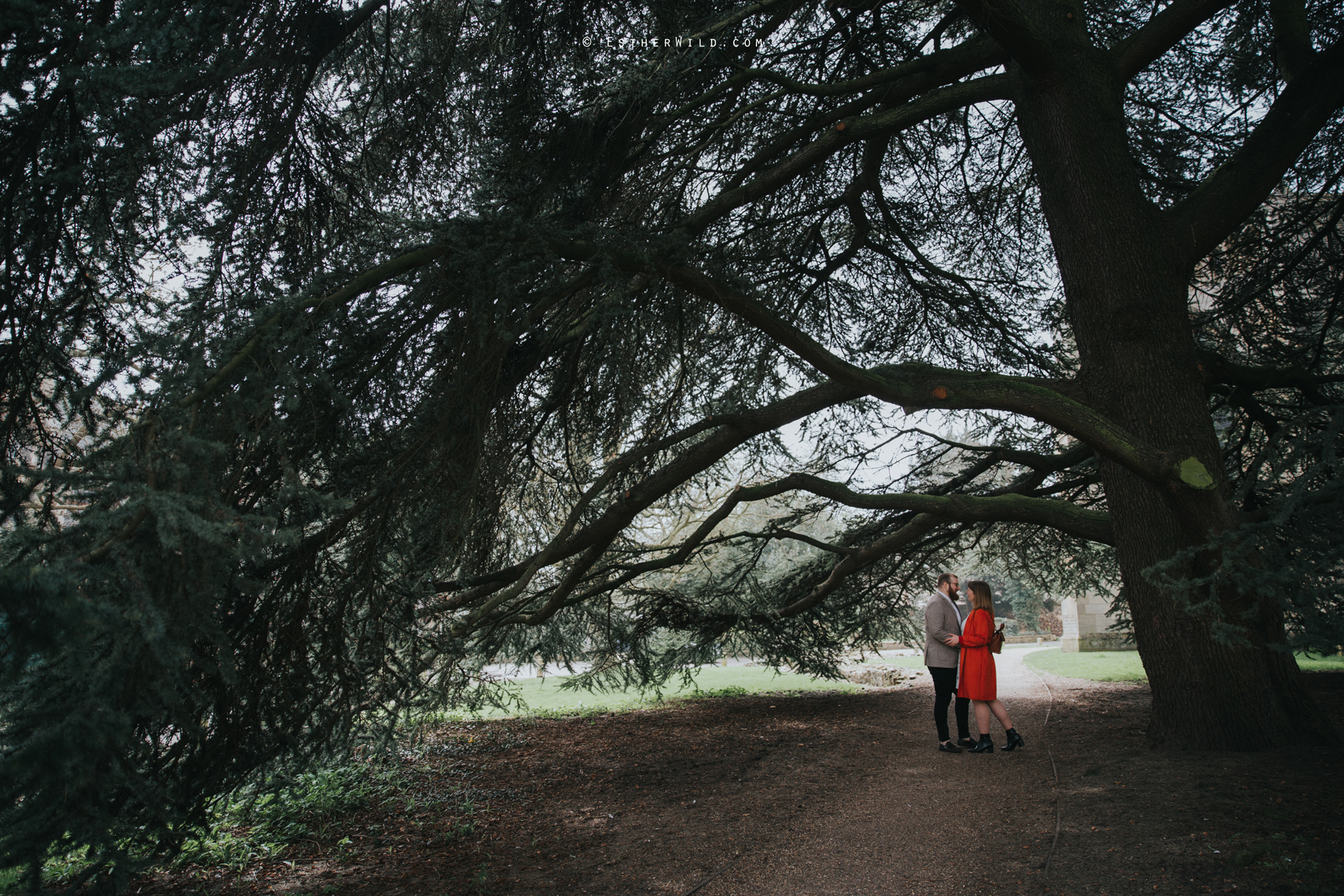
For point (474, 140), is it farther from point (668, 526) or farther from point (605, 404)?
point (668, 526)

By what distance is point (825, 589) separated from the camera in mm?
8359

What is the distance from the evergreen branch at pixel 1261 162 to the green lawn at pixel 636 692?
7455mm

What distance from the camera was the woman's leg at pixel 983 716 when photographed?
20.9ft

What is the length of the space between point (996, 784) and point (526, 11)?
626 centimetres

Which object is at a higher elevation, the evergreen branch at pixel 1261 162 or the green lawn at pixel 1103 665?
the evergreen branch at pixel 1261 162

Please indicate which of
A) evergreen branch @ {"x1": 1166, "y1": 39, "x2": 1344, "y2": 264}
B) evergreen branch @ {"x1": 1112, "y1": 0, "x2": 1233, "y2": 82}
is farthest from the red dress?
evergreen branch @ {"x1": 1112, "y1": 0, "x2": 1233, "y2": 82}

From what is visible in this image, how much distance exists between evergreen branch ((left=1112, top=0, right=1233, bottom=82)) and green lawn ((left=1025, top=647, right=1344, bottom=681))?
870 cm

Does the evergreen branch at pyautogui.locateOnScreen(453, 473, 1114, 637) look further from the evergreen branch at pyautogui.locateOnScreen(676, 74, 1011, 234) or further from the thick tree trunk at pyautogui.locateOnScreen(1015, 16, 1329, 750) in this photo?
the evergreen branch at pyautogui.locateOnScreen(676, 74, 1011, 234)

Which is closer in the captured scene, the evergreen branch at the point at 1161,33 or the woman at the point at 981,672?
the evergreen branch at the point at 1161,33

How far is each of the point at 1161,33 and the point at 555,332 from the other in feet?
16.6

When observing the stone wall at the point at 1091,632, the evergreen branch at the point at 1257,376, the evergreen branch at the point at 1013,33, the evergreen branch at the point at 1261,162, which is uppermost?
the evergreen branch at the point at 1013,33

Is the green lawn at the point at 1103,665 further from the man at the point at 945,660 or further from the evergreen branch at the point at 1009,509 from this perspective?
the evergreen branch at the point at 1009,509

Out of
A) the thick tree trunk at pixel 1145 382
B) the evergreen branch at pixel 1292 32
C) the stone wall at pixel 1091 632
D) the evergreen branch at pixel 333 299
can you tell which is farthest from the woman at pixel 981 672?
the stone wall at pixel 1091 632

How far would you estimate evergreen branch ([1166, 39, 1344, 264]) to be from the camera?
5.48 meters
